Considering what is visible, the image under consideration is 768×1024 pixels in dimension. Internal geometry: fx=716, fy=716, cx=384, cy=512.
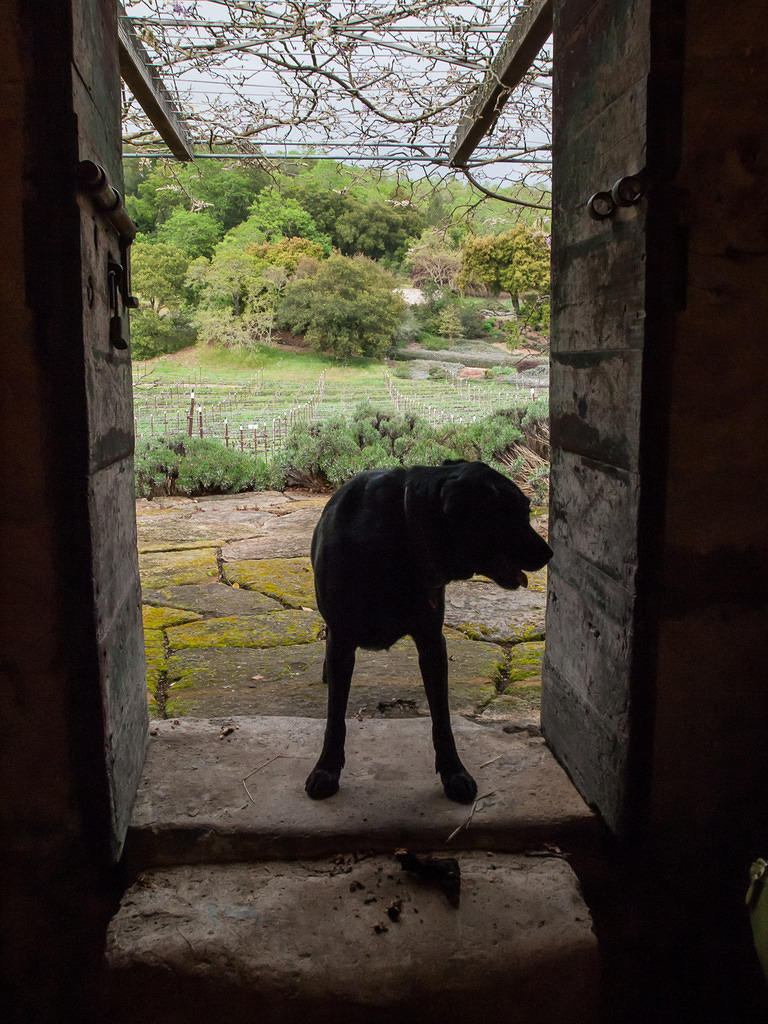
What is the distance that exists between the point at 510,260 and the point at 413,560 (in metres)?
11.0

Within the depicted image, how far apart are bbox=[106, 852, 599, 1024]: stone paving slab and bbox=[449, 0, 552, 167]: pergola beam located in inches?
106

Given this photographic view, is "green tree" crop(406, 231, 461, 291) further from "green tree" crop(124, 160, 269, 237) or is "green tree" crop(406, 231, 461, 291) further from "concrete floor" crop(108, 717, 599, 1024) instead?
"concrete floor" crop(108, 717, 599, 1024)

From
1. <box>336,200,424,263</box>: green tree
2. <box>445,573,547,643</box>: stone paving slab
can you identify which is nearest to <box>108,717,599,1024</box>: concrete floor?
<box>445,573,547,643</box>: stone paving slab

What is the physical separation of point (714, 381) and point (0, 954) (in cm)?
210

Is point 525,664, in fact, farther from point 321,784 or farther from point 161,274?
point 161,274

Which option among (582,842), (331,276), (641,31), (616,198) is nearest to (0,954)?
(582,842)

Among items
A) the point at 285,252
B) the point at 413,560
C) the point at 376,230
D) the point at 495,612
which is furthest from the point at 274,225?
the point at 413,560

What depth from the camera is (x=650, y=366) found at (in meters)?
1.53

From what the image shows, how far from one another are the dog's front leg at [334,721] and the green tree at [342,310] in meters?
12.3

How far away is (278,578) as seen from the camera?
4.66 m

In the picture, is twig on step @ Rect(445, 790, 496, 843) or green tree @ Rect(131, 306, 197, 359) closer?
twig on step @ Rect(445, 790, 496, 843)

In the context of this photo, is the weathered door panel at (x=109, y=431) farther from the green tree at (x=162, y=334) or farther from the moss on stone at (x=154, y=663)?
the green tree at (x=162, y=334)

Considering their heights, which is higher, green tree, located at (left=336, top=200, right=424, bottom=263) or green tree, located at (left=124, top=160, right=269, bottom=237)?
green tree, located at (left=124, top=160, right=269, bottom=237)

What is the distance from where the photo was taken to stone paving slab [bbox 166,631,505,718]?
9.30ft
